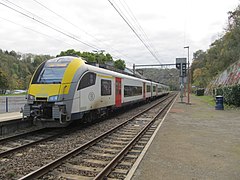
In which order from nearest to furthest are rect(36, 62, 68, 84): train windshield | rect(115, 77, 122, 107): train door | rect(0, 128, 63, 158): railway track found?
1. rect(0, 128, 63, 158): railway track
2. rect(36, 62, 68, 84): train windshield
3. rect(115, 77, 122, 107): train door

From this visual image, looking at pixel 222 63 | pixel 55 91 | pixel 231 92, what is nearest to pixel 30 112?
pixel 55 91

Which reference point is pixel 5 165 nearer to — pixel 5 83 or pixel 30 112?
pixel 30 112

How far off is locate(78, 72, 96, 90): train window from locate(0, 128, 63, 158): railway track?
2.15 m

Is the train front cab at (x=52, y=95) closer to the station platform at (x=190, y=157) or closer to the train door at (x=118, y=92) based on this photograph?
the station platform at (x=190, y=157)

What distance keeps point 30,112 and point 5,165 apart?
4.19 metres

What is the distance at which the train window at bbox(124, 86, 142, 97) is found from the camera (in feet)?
62.4

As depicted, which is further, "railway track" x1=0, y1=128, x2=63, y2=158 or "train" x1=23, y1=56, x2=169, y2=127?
"train" x1=23, y1=56, x2=169, y2=127

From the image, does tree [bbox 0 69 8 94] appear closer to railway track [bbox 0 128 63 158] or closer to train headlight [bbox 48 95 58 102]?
railway track [bbox 0 128 63 158]

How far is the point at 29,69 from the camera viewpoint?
9238 centimetres

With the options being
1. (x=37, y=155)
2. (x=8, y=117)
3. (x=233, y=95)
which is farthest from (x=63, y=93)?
(x=233, y=95)

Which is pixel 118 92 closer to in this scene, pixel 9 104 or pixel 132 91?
pixel 132 91

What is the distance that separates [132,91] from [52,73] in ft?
36.9

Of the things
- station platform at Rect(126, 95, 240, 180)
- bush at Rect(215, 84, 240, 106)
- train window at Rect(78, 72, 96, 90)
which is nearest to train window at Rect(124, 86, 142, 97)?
train window at Rect(78, 72, 96, 90)

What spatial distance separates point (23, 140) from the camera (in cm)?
930
